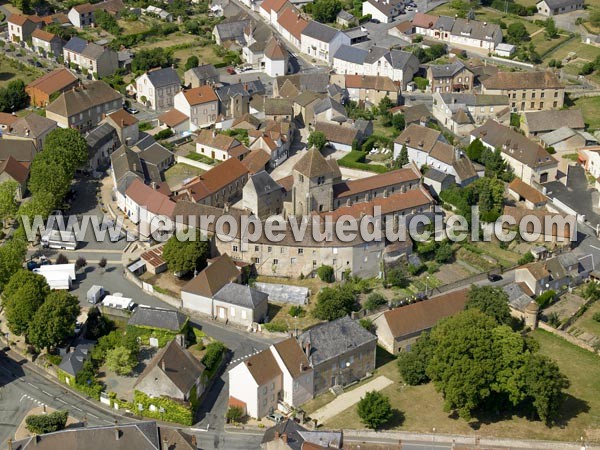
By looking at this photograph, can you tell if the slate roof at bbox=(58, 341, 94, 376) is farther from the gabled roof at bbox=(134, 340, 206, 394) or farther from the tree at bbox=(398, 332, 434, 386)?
the tree at bbox=(398, 332, 434, 386)

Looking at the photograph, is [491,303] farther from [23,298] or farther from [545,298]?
[23,298]

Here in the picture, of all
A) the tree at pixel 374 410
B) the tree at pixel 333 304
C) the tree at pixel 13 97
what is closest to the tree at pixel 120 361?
the tree at pixel 333 304

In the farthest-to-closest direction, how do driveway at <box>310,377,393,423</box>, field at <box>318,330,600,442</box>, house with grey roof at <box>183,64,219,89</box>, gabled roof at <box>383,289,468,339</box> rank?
1. house with grey roof at <box>183,64,219,89</box>
2. gabled roof at <box>383,289,468,339</box>
3. driveway at <box>310,377,393,423</box>
4. field at <box>318,330,600,442</box>

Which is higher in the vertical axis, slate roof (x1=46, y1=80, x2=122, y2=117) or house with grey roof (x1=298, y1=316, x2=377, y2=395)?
house with grey roof (x1=298, y1=316, x2=377, y2=395)

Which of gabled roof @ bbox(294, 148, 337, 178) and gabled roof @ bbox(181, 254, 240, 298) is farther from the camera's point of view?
gabled roof @ bbox(294, 148, 337, 178)

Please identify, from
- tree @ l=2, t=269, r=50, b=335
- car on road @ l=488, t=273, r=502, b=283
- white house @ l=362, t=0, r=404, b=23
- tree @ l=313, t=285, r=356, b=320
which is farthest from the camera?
white house @ l=362, t=0, r=404, b=23

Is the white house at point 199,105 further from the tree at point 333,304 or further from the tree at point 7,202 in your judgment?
the tree at point 333,304

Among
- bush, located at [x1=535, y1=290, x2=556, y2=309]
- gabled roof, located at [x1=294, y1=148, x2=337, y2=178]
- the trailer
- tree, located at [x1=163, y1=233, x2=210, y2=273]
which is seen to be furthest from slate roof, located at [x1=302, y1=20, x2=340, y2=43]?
the trailer
